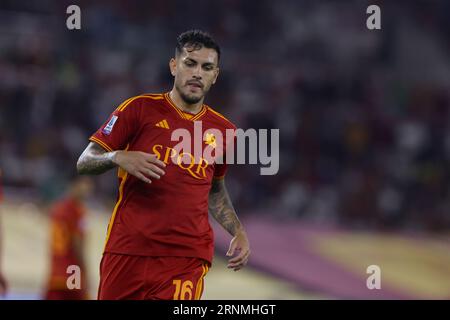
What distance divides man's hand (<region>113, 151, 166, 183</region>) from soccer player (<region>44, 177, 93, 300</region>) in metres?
4.52

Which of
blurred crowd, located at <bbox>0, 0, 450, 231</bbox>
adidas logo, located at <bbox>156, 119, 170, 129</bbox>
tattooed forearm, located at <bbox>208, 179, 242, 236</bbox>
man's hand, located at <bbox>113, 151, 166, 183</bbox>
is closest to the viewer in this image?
man's hand, located at <bbox>113, 151, 166, 183</bbox>

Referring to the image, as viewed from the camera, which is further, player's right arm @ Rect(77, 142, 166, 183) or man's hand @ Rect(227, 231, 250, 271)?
man's hand @ Rect(227, 231, 250, 271)

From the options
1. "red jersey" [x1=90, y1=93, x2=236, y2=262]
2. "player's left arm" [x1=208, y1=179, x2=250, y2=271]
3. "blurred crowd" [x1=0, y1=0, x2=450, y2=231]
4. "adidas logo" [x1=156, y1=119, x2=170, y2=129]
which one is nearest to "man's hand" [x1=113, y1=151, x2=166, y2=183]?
"red jersey" [x1=90, y1=93, x2=236, y2=262]

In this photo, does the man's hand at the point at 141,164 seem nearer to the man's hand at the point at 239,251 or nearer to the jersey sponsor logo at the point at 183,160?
the jersey sponsor logo at the point at 183,160

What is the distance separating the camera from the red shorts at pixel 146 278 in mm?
4816

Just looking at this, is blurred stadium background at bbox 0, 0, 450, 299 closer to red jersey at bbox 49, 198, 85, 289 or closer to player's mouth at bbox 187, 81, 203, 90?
red jersey at bbox 49, 198, 85, 289

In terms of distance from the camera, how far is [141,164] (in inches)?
177

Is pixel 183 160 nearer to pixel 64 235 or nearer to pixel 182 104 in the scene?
pixel 182 104

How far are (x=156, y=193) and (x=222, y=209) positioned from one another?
2.28 feet

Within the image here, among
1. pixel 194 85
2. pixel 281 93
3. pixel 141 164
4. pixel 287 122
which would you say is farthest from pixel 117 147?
pixel 281 93

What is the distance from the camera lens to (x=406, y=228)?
48.8 feet

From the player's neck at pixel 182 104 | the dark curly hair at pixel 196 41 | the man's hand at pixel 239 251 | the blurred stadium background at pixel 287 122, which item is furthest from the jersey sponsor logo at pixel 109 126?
the blurred stadium background at pixel 287 122

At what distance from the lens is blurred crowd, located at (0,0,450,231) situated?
47.4 feet
